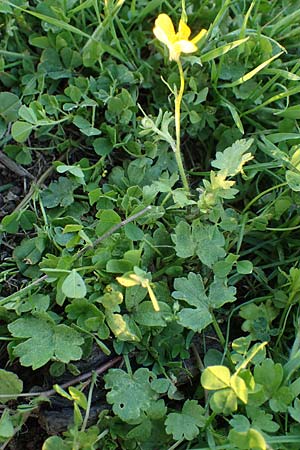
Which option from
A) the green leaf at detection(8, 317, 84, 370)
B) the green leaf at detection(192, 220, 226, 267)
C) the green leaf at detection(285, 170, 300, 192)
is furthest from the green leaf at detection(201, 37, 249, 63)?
the green leaf at detection(8, 317, 84, 370)

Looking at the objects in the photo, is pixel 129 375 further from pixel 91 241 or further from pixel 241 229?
pixel 241 229

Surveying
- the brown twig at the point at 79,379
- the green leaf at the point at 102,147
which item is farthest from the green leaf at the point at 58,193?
the brown twig at the point at 79,379

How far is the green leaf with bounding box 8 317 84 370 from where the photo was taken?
162 cm

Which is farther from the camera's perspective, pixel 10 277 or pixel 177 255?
pixel 10 277

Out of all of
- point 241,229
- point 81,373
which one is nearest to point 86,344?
point 81,373

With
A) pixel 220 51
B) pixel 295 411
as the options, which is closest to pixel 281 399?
pixel 295 411

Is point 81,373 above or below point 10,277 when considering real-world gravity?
below

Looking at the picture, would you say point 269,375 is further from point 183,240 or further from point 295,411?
point 183,240

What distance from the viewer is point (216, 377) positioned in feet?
5.01

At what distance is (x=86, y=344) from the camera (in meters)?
1.70

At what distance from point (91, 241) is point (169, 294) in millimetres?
253

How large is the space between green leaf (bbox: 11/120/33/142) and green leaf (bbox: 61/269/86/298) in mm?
506

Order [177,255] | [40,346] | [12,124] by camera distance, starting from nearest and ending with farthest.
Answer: [40,346] < [177,255] < [12,124]

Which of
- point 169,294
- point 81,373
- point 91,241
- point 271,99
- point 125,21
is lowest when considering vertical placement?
point 81,373
